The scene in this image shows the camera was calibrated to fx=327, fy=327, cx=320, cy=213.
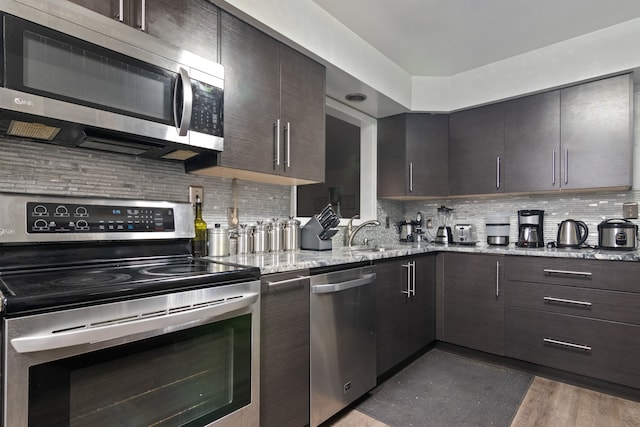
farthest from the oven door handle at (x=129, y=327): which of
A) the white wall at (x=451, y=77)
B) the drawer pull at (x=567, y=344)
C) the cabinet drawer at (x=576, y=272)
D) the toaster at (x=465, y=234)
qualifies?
the toaster at (x=465, y=234)

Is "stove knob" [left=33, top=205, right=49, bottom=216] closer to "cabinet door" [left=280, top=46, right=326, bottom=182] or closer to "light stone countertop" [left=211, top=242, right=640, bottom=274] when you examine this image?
"light stone countertop" [left=211, top=242, right=640, bottom=274]

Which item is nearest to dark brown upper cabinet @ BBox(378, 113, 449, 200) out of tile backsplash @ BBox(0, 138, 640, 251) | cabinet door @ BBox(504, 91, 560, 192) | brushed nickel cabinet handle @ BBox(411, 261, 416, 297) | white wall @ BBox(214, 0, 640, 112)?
white wall @ BBox(214, 0, 640, 112)

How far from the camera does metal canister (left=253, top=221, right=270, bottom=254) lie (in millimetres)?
2006

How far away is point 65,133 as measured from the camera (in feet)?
4.02

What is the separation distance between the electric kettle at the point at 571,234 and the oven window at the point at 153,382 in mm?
2591

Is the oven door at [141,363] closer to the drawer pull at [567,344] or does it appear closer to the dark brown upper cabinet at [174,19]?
the dark brown upper cabinet at [174,19]

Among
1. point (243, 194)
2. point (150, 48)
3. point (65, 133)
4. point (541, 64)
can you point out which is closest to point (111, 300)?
point (65, 133)

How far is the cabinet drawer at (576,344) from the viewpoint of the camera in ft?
6.73

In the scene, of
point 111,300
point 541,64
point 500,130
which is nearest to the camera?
point 111,300

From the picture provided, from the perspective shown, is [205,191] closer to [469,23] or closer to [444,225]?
[469,23]

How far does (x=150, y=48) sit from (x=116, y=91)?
0.75 ft

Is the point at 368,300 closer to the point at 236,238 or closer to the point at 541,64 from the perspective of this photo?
the point at 236,238

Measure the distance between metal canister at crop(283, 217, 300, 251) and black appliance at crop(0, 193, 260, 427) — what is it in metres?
0.72

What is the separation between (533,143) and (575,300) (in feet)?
4.11
